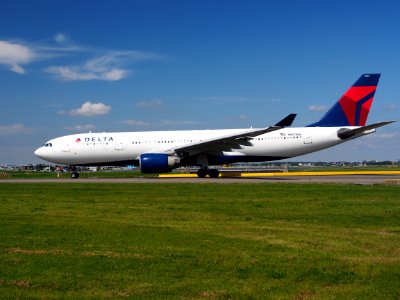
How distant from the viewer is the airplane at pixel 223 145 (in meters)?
35.2

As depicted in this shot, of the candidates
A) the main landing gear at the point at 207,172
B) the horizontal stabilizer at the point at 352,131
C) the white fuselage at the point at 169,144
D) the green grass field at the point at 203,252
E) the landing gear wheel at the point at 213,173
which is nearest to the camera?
the green grass field at the point at 203,252

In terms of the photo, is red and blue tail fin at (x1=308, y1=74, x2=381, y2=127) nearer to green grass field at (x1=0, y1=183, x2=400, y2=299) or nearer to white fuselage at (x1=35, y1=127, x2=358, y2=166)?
white fuselage at (x1=35, y1=127, x2=358, y2=166)

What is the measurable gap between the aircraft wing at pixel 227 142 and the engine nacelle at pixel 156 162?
3.38ft

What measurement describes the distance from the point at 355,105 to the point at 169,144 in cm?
1505

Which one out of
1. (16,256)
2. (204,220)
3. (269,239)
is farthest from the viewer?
(204,220)

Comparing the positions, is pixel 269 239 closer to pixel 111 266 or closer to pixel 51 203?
pixel 111 266

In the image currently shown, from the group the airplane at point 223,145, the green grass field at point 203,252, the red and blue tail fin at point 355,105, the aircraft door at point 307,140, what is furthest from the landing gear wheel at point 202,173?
the green grass field at point 203,252

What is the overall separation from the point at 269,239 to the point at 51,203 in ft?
33.0

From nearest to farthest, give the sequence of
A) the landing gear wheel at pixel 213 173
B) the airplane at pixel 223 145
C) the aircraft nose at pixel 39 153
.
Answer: the airplane at pixel 223 145 → the landing gear wheel at pixel 213 173 → the aircraft nose at pixel 39 153

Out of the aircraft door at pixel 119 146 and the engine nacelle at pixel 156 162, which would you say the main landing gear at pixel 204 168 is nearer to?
the engine nacelle at pixel 156 162

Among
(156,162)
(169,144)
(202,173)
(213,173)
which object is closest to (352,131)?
(213,173)

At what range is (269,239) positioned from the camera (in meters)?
9.27

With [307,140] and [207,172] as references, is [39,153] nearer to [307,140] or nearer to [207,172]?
[207,172]

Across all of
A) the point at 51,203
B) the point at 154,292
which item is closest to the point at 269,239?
the point at 154,292
